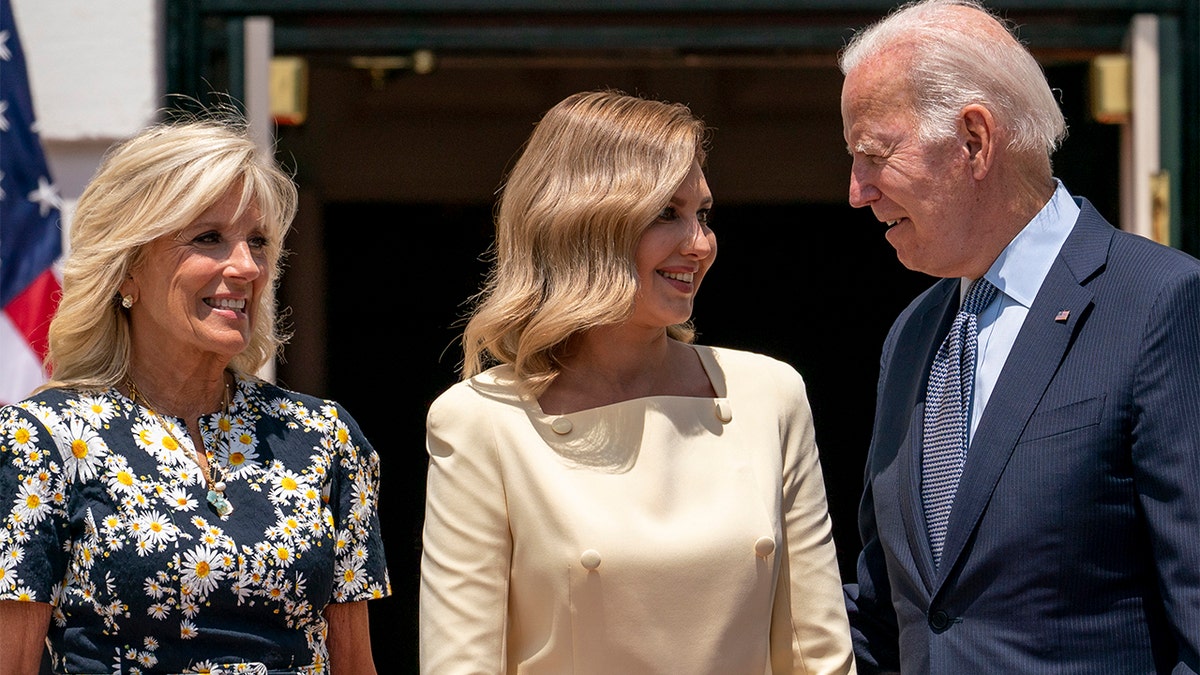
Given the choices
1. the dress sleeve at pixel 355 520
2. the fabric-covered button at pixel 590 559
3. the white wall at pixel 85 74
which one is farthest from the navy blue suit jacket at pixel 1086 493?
the white wall at pixel 85 74

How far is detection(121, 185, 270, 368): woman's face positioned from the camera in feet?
9.07

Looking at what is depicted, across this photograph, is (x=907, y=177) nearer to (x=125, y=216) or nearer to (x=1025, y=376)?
(x=1025, y=376)

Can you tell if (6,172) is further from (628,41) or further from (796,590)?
(796,590)

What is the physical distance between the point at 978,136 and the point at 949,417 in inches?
18.1

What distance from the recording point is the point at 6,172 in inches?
178

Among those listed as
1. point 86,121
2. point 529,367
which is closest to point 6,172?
point 86,121

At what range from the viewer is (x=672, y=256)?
108 inches

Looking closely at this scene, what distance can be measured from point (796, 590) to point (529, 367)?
24.1 inches

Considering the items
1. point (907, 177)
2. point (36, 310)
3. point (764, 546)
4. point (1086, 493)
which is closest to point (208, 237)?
point (764, 546)

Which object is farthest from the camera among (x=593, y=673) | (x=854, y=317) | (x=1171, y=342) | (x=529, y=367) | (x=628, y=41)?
(x=854, y=317)

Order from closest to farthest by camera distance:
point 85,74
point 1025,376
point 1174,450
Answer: point 1174,450 → point 1025,376 → point 85,74

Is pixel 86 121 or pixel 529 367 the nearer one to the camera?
pixel 529 367

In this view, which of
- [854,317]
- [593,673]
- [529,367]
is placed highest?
[529,367]

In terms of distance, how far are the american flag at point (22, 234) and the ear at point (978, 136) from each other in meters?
2.92
